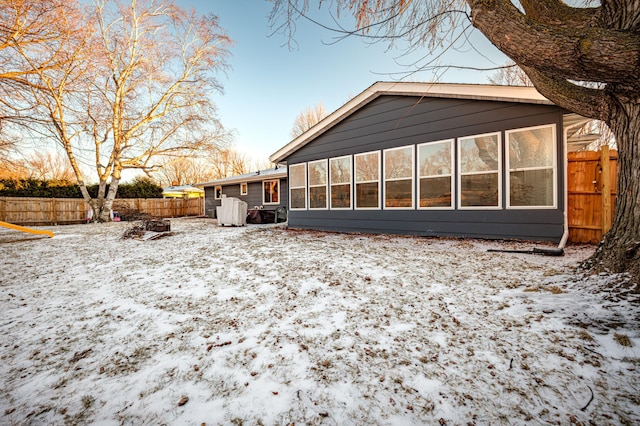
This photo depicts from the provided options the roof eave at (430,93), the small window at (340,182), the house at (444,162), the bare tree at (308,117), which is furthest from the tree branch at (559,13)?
the bare tree at (308,117)

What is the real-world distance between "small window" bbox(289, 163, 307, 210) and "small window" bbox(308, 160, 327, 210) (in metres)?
0.29

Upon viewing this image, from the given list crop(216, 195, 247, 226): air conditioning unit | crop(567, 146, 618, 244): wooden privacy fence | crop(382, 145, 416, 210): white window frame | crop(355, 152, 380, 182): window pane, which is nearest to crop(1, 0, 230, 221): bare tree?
crop(216, 195, 247, 226): air conditioning unit

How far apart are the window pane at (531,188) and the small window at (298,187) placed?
5.93 meters

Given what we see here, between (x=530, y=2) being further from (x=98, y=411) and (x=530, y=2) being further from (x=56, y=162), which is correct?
(x=56, y=162)

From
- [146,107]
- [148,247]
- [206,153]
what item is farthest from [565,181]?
[146,107]

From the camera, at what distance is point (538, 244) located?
4.74 meters

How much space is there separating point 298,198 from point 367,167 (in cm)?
305

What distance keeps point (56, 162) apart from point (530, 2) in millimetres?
39970

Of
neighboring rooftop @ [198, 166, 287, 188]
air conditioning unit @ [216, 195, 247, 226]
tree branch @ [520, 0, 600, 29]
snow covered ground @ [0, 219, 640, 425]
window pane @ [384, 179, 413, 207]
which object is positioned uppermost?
tree branch @ [520, 0, 600, 29]

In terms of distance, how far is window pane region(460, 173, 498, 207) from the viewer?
5.36 metres

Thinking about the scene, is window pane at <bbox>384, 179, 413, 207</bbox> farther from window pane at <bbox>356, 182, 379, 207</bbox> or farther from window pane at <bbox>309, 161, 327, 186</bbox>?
window pane at <bbox>309, 161, 327, 186</bbox>

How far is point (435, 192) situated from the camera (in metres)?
6.09

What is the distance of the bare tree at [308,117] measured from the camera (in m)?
22.1

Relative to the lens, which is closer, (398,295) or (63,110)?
(398,295)
